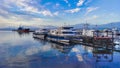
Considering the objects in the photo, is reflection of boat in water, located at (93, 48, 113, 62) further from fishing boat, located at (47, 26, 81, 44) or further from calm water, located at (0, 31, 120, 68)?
fishing boat, located at (47, 26, 81, 44)

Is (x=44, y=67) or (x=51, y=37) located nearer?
(x=44, y=67)

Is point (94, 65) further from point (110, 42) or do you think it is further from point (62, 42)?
point (62, 42)

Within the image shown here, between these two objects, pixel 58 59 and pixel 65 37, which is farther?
pixel 65 37

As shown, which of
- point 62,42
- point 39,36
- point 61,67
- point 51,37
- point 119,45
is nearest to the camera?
point 61,67

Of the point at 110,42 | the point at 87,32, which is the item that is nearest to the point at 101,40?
the point at 110,42

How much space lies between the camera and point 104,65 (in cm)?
1619

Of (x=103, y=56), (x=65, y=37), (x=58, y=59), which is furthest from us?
(x=65, y=37)

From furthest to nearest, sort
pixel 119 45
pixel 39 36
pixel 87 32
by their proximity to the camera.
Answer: pixel 39 36, pixel 87 32, pixel 119 45

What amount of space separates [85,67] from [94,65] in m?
1.24

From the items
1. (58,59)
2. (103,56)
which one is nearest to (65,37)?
(103,56)

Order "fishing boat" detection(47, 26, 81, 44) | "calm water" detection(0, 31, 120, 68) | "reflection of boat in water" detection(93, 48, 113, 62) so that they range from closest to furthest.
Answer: "calm water" detection(0, 31, 120, 68)
"reflection of boat in water" detection(93, 48, 113, 62)
"fishing boat" detection(47, 26, 81, 44)

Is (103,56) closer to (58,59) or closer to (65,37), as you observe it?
(58,59)

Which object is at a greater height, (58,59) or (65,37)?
(65,37)

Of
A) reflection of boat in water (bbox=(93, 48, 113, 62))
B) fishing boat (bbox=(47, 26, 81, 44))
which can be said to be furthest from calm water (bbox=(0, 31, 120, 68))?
fishing boat (bbox=(47, 26, 81, 44))
